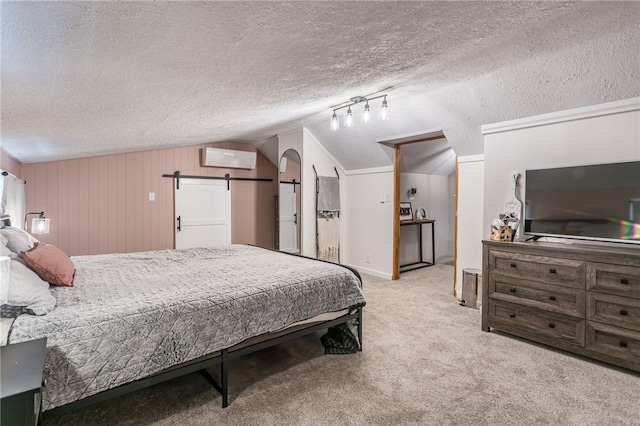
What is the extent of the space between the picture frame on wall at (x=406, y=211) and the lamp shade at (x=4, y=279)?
517 centimetres

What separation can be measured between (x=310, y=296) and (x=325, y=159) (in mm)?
3213

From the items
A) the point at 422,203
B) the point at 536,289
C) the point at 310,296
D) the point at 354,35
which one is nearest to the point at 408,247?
the point at 422,203

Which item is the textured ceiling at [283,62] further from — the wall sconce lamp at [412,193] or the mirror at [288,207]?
the wall sconce lamp at [412,193]

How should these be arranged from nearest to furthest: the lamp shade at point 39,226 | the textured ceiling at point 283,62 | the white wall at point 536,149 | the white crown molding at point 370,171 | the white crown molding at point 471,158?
the textured ceiling at point 283,62 < the white wall at point 536,149 < the lamp shade at point 39,226 < the white crown molding at point 471,158 < the white crown molding at point 370,171

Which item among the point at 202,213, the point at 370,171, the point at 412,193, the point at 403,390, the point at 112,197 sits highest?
the point at 370,171

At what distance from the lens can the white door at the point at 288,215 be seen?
18.1 ft

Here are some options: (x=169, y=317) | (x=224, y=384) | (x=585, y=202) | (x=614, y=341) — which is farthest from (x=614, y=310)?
(x=169, y=317)

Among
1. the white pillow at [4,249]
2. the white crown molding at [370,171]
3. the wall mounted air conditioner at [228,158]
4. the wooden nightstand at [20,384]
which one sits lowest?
the wooden nightstand at [20,384]

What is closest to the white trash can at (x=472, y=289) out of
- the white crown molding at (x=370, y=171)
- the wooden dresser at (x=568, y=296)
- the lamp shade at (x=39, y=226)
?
the wooden dresser at (x=568, y=296)

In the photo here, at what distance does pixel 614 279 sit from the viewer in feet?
7.68

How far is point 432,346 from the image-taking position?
2744 millimetres

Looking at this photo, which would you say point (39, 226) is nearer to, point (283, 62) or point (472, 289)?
point (283, 62)

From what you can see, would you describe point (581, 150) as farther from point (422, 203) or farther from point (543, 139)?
point (422, 203)

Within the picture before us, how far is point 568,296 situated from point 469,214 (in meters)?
1.61
